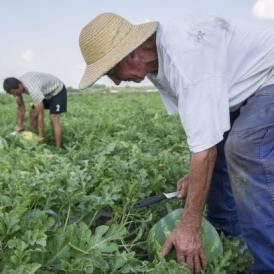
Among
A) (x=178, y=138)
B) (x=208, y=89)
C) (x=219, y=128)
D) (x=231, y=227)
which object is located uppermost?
(x=208, y=89)

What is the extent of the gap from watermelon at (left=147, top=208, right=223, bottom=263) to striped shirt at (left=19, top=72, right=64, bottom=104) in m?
5.17

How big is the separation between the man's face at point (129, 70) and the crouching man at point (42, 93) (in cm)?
521

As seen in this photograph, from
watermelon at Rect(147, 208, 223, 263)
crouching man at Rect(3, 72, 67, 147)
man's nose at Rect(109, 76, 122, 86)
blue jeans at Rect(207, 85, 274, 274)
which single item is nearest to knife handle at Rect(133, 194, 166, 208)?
watermelon at Rect(147, 208, 223, 263)

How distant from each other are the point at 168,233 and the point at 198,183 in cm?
54

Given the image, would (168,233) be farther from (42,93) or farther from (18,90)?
(18,90)

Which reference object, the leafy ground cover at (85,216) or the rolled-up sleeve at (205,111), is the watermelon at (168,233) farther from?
the rolled-up sleeve at (205,111)

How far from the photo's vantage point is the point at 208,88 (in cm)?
240

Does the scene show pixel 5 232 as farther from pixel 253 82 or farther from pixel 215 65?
pixel 253 82

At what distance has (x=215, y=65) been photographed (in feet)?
8.09

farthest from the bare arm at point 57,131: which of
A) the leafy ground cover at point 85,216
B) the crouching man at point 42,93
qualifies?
the leafy ground cover at point 85,216

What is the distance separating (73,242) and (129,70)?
875 millimetres

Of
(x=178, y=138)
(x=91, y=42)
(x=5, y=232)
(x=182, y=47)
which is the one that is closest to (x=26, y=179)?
(x=5, y=232)

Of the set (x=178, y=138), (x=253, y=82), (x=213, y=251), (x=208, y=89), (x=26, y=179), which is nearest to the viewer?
(x=208, y=89)

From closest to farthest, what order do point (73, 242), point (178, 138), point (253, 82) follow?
point (73, 242) < point (253, 82) < point (178, 138)
